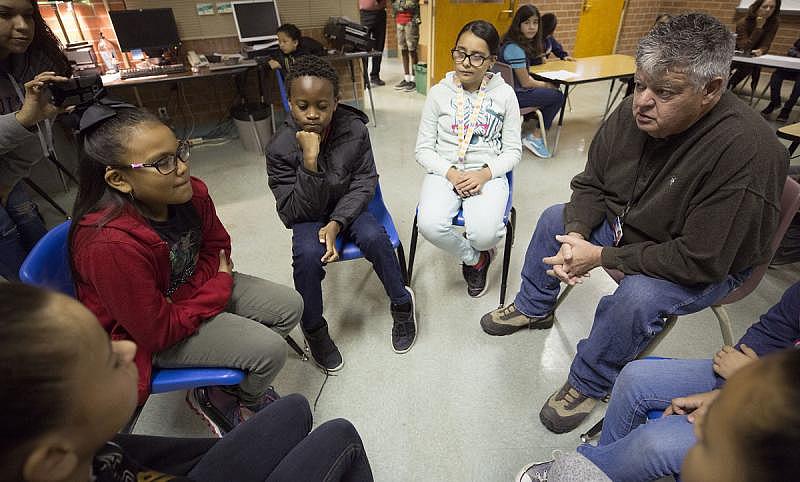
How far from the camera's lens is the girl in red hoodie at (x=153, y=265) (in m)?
0.96

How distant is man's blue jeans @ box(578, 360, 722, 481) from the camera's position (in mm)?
845

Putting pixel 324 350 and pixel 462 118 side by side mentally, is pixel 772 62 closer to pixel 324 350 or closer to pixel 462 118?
pixel 462 118

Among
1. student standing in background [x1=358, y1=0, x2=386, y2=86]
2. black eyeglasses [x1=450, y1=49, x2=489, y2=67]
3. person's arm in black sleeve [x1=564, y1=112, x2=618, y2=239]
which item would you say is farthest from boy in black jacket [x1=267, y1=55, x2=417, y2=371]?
student standing in background [x1=358, y1=0, x2=386, y2=86]

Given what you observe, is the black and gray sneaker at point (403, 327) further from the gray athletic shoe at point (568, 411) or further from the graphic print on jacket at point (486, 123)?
the graphic print on jacket at point (486, 123)

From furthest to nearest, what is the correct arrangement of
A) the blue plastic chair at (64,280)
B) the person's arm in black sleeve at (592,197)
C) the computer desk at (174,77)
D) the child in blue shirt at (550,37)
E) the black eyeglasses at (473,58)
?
the child in blue shirt at (550,37), the computer desk at (174,77), the black eyeglasses at (473,58), the person's arm in black sleeve at (592,197), the blue plastic chair at (64,280)

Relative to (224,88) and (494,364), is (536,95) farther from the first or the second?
(224,88)

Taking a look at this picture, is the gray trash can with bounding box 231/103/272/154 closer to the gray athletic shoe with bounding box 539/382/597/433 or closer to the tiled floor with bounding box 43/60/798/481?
the tiled floor with bounding box 43/60/798/481

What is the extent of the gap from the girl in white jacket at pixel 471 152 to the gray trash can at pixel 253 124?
2131mm

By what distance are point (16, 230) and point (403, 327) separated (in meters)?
1.65

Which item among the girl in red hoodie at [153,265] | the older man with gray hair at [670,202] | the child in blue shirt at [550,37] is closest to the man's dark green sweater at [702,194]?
the older man with gray hair at [670,202]

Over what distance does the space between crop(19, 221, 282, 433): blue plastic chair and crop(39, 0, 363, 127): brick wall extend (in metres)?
2.99

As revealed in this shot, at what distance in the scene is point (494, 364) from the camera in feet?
5.30

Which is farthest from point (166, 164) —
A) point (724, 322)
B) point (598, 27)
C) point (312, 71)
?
point (598, 27)

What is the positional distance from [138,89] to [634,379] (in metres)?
4.36
